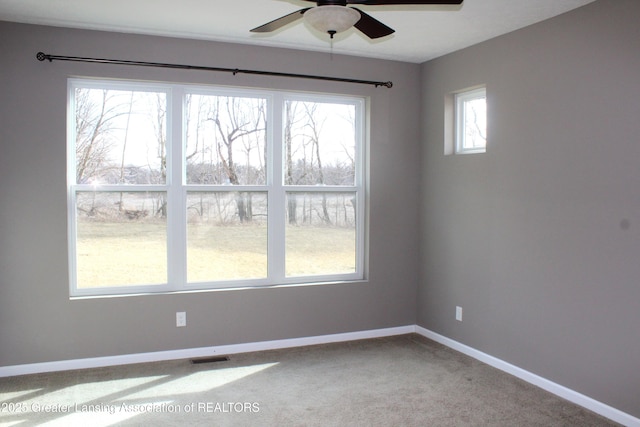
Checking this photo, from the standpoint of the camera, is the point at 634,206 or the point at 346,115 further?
the point at 346,115

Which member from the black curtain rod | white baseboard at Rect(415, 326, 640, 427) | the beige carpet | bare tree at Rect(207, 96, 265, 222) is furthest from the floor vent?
the black curtain rod

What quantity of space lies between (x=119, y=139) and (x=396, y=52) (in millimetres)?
2431

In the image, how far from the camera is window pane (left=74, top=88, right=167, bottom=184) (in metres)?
3.81

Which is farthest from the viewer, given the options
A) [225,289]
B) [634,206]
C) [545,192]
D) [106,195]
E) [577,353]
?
[225,289]

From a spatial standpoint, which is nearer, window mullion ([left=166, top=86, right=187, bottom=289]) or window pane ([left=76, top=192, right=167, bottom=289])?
window pane ([left=76, top=192, right=167, bottom=289])

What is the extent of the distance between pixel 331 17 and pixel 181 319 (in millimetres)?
2784

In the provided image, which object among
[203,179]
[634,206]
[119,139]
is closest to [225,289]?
[203,179]

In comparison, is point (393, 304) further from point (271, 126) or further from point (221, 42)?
point (221, 42)

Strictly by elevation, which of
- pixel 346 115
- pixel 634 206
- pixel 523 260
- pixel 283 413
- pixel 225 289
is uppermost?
pixel 346 115

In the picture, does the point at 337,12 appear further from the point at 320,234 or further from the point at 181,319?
the point at 181,319

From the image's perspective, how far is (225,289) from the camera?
414 centimetres

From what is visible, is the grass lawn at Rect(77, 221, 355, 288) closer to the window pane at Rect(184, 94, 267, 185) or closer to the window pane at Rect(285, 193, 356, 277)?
the window pane at Rect(285, 193, 356, 277)

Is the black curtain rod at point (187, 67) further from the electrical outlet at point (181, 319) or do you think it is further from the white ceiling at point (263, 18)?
the electrical outlet at point (181, 319)

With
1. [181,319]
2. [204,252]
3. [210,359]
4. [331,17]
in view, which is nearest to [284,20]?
[331,17]
